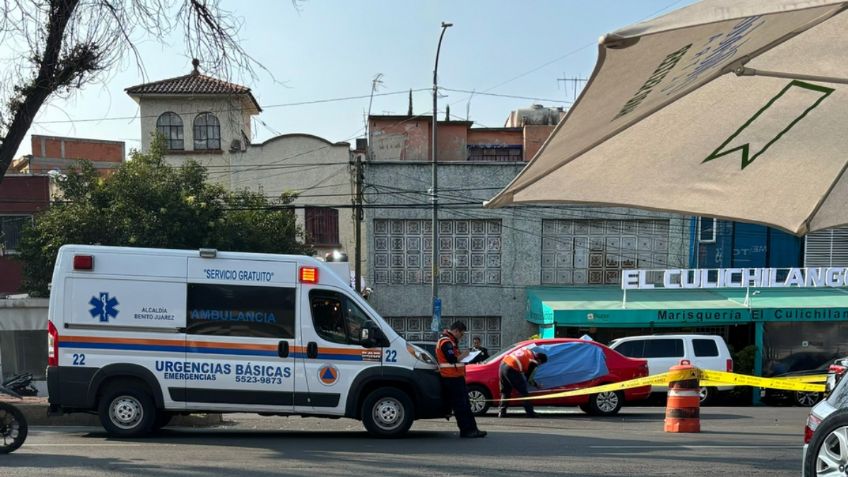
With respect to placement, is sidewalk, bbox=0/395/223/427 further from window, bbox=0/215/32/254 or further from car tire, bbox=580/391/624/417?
window, bbox=0/215/32/254

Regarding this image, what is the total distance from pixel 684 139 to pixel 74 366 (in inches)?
359

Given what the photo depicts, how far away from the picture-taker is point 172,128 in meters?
32.8

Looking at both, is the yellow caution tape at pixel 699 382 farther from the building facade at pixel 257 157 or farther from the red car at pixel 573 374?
the building facade at pixel 257 157

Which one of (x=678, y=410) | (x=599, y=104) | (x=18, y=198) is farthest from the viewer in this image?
(x=18, y=198)

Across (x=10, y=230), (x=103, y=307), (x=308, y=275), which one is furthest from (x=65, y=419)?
(x=10, y=230)

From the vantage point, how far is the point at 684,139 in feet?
17.0

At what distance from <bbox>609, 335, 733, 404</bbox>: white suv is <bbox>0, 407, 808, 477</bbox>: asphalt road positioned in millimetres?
6753

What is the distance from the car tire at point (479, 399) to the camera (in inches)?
669

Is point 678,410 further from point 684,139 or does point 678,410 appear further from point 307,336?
point 684,139

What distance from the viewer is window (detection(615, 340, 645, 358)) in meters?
21.1

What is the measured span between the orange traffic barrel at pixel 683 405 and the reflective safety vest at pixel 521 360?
328 cm

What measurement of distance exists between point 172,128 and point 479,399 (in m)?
20.4

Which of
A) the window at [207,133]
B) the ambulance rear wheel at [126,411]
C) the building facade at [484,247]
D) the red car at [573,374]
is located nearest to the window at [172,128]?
the window at [207,133]

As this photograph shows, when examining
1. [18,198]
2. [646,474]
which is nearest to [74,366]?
[646,474]
